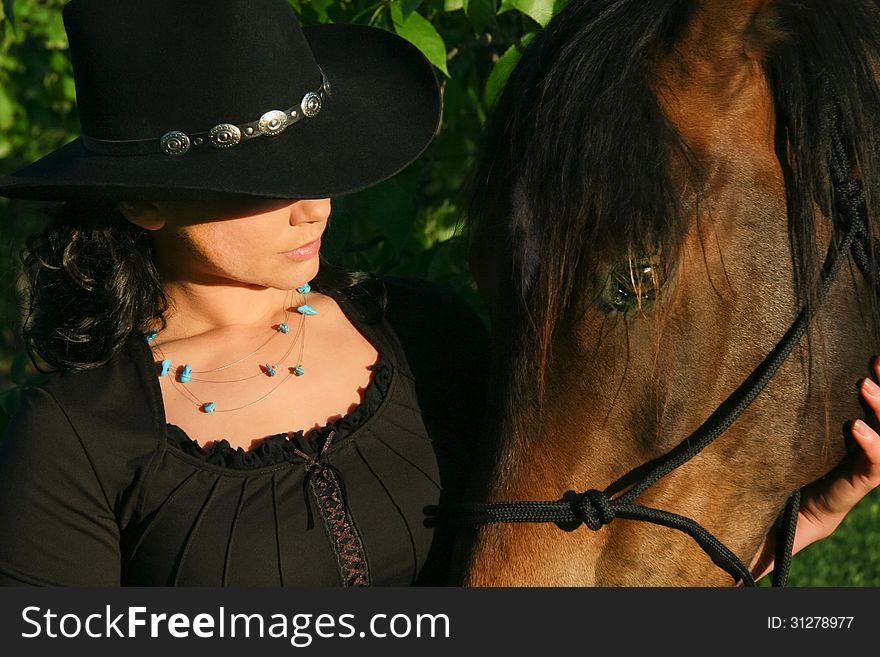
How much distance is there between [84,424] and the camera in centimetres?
167

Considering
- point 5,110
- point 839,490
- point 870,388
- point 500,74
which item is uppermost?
point 500,74

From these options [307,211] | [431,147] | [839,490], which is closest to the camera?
[307,211]

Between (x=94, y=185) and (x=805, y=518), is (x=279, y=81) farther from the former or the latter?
(x=805, y=518)

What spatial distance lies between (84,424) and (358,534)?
49cm

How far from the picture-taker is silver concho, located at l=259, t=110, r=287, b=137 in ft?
5.43

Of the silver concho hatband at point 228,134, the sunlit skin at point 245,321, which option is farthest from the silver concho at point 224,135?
the sunlit skin at point 245,321

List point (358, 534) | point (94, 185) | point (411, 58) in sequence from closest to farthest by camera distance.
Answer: point (94, 185)
point (358, 534)
point (411, 58)

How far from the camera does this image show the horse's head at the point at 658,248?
1.62 metres

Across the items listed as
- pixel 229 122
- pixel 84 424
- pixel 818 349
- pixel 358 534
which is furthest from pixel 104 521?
pixel 818 349

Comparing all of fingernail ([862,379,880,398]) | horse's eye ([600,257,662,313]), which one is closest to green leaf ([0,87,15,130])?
horse's eye ([600,257,662,313])

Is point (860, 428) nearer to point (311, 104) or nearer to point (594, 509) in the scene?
point (594, 509)

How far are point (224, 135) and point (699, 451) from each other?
0.93m

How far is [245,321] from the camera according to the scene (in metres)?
1.88

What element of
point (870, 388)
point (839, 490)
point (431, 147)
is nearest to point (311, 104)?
point (870, 388)
